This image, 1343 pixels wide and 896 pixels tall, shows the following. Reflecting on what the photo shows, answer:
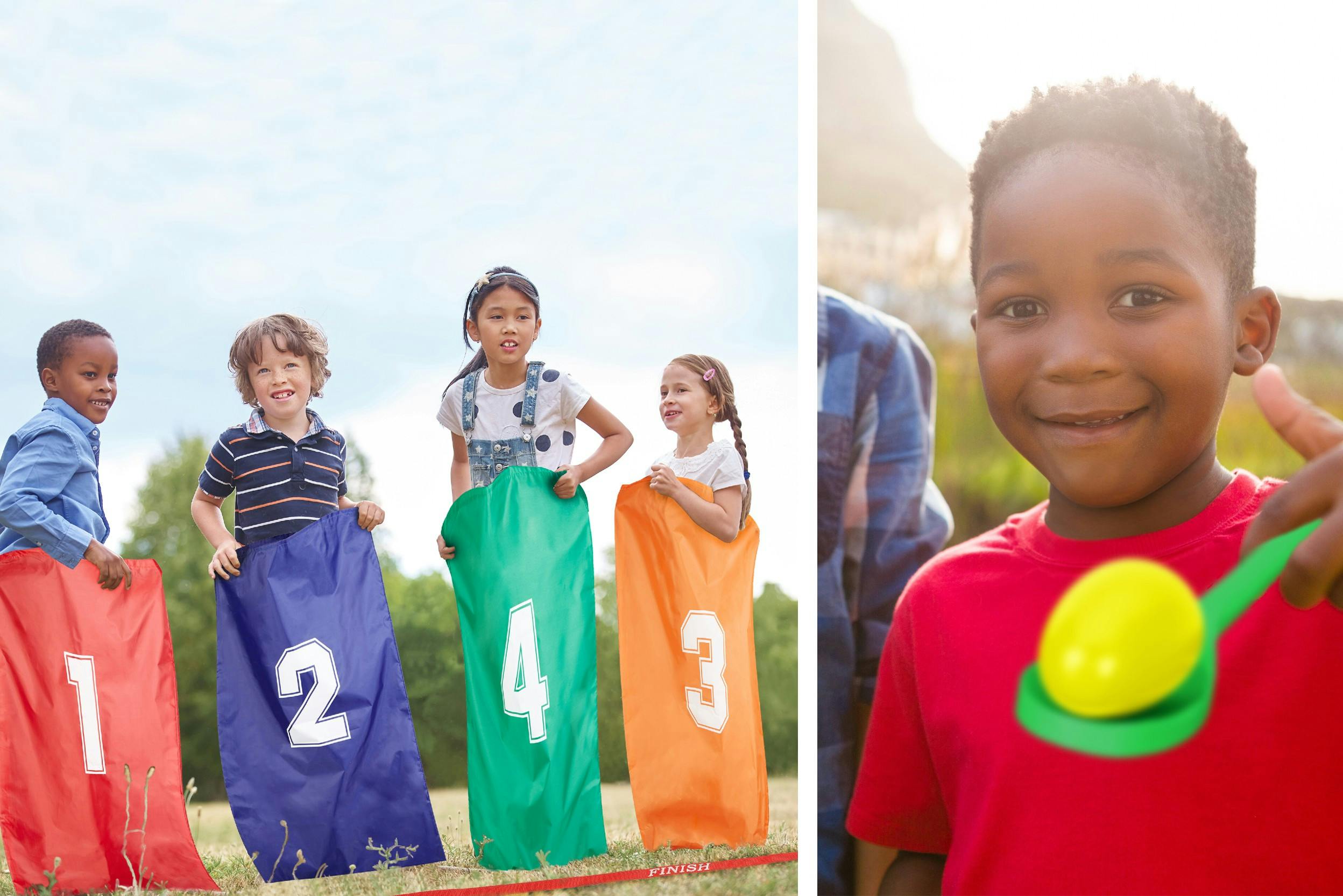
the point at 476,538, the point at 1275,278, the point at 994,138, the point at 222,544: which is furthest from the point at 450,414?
the point at 1275,278

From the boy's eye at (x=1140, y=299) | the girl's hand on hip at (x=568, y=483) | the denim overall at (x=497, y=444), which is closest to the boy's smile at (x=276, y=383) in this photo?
the denim overall at (x=497, y=444)

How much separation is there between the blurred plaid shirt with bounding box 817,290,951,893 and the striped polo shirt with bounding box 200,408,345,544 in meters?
0.99

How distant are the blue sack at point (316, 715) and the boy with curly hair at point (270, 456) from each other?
43 millimetres

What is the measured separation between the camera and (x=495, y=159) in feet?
7.96

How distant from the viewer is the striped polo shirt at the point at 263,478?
6.42 ft

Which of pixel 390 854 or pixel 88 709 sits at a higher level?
pixel 88 709

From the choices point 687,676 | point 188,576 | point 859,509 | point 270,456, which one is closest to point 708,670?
point 687,676

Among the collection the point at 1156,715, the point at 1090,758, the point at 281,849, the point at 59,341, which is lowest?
the point at 281,849

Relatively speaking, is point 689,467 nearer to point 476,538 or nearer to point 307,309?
point 476,538

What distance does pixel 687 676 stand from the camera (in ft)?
7.10

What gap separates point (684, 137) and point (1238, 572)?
75.2 inches

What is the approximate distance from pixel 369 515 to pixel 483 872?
28.2 inches

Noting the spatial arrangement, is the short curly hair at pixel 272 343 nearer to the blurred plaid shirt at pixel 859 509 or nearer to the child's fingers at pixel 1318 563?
the blurred plaid shirt at pixel 859 509

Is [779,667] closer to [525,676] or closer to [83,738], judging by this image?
[525,676]
